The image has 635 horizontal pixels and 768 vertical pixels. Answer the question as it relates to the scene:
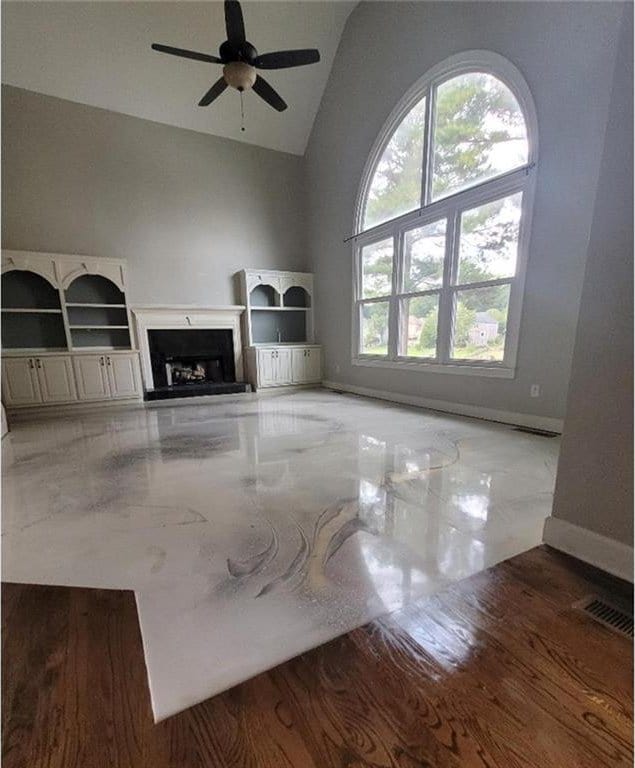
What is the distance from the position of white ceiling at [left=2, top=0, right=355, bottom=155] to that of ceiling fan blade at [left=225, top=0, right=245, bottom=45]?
7.53 feet

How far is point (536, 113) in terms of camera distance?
316 cm

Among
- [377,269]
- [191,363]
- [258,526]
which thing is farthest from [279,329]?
[258,526]

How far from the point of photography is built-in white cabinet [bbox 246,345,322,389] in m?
5.95

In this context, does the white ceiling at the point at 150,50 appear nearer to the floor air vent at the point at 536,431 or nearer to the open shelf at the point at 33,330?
the open shelf at the point at 33,330

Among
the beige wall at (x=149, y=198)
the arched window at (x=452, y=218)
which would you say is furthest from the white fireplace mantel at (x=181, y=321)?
the arched window at (x=452, y=218)

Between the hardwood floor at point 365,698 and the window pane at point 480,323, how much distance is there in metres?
3.03

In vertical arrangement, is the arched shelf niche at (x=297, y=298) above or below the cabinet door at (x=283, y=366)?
above

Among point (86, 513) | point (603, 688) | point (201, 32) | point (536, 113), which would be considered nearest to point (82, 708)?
point (86, 513)

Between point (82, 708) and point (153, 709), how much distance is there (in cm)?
19

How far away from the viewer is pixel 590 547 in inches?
56.2

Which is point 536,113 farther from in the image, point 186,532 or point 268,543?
point 186,532

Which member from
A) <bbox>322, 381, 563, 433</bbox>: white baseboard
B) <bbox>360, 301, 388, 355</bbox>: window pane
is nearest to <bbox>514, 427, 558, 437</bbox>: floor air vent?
<bbox>322, 381, 563, 433</bbox>: white baseboard

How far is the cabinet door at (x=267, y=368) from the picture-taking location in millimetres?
5934

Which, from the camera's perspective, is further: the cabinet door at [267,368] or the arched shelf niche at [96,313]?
the cabinet door at [267,368]
